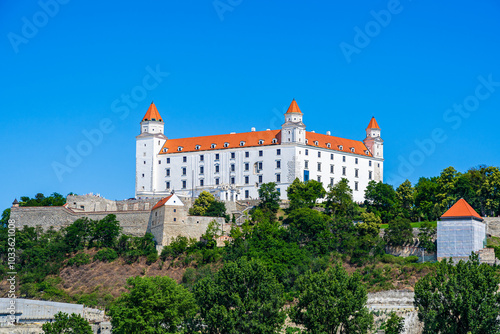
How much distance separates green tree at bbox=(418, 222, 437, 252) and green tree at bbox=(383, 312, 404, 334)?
19.5m

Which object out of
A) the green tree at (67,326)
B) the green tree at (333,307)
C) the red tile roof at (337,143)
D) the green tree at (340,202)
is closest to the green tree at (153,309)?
the green tree at (67,326)

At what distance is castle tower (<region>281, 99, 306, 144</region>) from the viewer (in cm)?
9588

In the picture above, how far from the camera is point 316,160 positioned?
9644 cm

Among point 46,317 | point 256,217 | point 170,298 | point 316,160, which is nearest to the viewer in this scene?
point 170,298

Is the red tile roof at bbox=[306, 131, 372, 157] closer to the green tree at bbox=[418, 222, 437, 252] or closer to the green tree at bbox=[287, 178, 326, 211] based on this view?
the green tree at bbox=[287, 178, 326, 211]

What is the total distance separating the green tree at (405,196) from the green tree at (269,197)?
1195cm

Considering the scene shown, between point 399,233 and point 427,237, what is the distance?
2.74 m

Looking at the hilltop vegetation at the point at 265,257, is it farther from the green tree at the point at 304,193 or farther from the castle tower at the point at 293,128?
the castle tower at the point at 293,128

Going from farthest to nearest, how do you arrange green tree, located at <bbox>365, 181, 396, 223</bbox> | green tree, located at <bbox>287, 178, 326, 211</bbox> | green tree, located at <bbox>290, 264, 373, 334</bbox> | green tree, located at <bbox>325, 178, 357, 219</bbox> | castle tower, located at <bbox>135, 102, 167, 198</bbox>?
1. castle tower, located at <bbox>135, 102, 167, 198</bbox>
2. green tree, located at <bbox>365, 181, 396, 223</bbox>
3. green tree, located at <bbox>287, 178, 326, 211</bbox>
4. green tree, located at <bbox>325, 178, 357, 219</bbox>
5. green tree, located at <bbox>290, 264, 373, 334</bbox>

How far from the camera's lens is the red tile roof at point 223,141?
98125mm

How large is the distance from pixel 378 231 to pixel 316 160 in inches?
723

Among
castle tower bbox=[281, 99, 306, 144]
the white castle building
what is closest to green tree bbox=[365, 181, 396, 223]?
the white castle building

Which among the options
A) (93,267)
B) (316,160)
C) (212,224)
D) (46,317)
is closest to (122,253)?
(93,267)

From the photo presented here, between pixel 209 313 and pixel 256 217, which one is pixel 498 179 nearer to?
pixel 256 217
